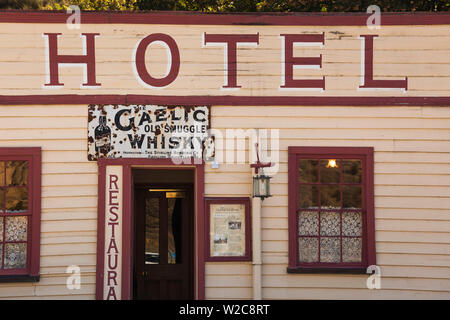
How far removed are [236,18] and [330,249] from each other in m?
3.53

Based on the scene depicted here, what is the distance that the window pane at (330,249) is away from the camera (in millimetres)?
9242

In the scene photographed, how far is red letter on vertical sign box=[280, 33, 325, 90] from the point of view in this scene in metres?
9.41

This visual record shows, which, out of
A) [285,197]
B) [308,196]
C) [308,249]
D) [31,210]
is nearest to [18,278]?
[31,210]

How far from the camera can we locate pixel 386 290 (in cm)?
919

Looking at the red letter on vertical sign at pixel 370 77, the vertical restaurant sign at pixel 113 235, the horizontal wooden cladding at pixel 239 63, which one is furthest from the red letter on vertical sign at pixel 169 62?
the red letter on vertical sign at pixel 370 77

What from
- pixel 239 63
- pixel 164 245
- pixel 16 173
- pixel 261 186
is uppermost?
pixel 239 63

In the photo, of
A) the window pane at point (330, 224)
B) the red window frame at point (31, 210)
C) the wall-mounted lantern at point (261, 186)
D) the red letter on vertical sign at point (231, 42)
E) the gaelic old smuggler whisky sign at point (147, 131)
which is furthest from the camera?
the red letter on vertical sign at point (231, 42)

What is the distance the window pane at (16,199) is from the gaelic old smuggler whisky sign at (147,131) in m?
1.07

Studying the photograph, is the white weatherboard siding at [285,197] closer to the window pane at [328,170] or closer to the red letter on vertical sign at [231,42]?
the window pane at [328,170]

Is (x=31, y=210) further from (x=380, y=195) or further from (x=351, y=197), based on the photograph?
(x=380, y=195)

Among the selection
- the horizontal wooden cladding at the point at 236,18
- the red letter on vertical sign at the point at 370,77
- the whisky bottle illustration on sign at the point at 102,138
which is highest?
the horizontal wooden cladding at the point at 236,18

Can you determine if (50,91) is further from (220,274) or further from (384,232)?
(384,232)

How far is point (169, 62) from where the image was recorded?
937 centimetres

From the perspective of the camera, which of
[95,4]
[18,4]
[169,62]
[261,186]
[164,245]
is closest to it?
[261,186]
